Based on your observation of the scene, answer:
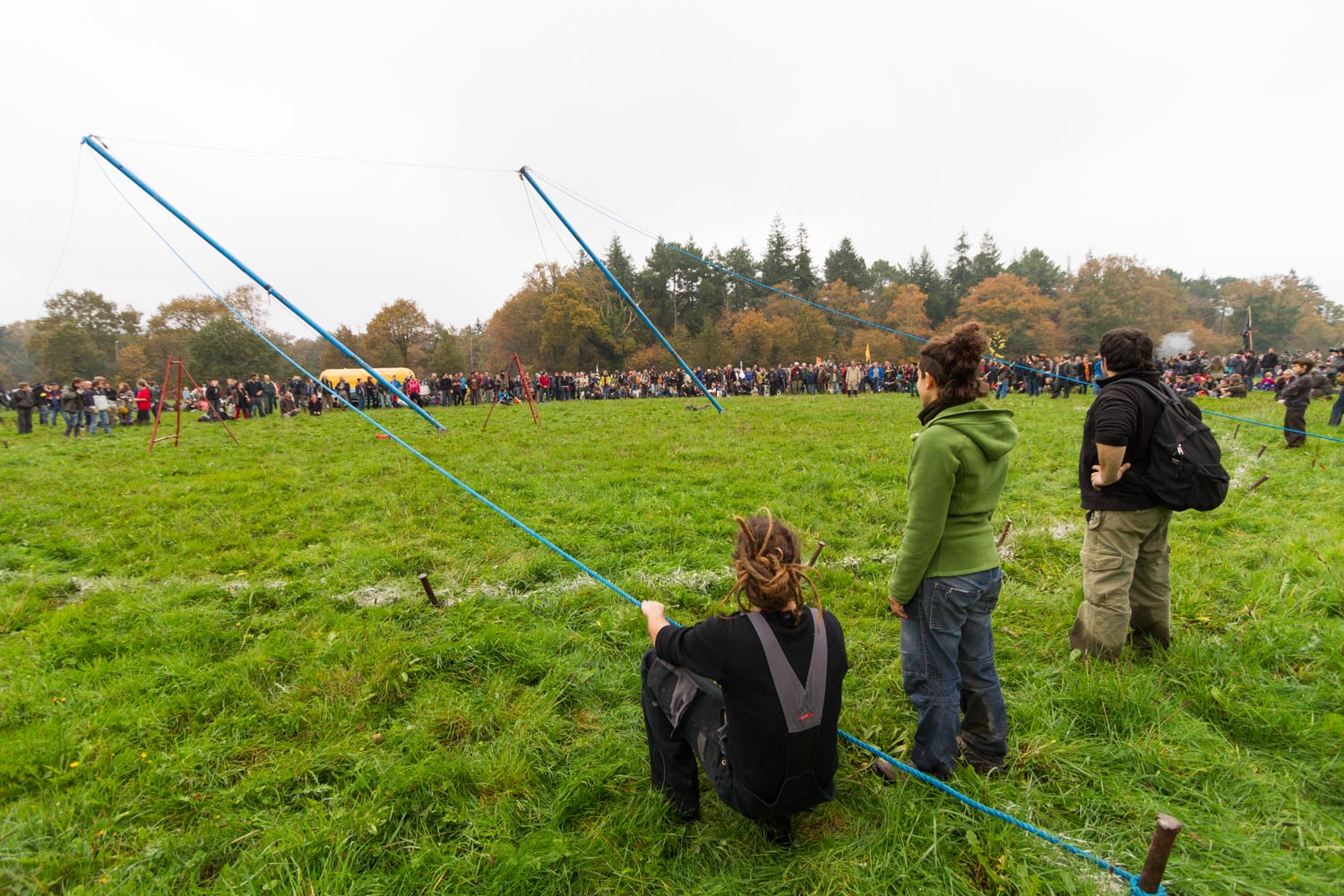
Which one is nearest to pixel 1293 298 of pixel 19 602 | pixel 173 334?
pixel 19 602

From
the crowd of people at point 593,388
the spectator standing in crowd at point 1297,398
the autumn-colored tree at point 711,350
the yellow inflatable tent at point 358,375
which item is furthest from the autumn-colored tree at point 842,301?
the spectator standing in crowd at point 1297,398

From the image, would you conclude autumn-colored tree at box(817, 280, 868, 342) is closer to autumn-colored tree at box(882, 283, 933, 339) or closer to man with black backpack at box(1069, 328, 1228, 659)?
autumn-colored tree at box(882, 283, 933, 339)

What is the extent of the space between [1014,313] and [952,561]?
55.3 m

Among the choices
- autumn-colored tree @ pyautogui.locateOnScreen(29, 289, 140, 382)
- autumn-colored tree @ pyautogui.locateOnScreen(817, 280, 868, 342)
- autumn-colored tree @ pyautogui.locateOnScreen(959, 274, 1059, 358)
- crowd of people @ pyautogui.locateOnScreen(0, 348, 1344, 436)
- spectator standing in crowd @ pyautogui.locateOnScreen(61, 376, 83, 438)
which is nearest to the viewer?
spectator standing in crowd @ pyautogui.locateOnScreen(61, 376, 83, 438)

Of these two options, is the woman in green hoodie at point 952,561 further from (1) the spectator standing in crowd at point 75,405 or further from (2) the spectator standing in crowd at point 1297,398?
(1) the spectator standing in crowd at point 75,405

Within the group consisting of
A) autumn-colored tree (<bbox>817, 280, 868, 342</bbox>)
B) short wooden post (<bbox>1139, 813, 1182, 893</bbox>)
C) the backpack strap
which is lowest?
short wooden post (<bbox>1139, 813, 1182, 893</bbox>)

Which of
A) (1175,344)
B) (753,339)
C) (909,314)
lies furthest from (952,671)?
(1175,344)

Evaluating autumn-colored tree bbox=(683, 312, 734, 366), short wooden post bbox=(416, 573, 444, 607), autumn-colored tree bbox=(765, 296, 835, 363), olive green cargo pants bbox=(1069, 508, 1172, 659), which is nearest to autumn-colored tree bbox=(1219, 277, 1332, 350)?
autumn-colored tree bbox=(765, 296, 835, 363)

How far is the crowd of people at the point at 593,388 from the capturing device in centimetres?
1661

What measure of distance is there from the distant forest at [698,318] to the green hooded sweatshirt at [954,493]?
37.4m

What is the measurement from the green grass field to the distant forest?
115ft

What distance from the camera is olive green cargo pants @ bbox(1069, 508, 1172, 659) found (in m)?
3.12

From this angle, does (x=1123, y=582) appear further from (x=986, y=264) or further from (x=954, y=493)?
(x=986, y=264)

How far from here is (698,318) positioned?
5153 centimetres
